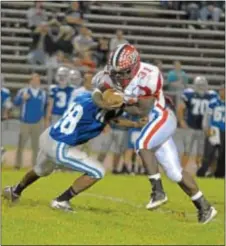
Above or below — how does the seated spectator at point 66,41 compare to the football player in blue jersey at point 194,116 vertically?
above

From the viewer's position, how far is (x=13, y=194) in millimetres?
8062

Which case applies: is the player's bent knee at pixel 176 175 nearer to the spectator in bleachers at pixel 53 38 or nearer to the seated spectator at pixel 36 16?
the spectator in bleachers at pixel 53 38

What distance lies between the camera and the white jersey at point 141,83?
7551 mm

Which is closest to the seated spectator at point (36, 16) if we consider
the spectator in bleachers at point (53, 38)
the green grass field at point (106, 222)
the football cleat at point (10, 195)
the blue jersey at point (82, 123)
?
the spectator in bleachers at point (53, 38)

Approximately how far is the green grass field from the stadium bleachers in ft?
28.2

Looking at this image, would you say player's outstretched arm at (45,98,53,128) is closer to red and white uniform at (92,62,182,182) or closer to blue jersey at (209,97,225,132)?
blue jersey at (209,97,225,132)

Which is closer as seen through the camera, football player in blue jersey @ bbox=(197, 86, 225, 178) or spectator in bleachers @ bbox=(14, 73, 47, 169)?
spectator in bleachers @ bbox=(14, 73, 47, 169)

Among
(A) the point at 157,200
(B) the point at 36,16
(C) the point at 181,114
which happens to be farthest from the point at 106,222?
(B) the point at 36,16

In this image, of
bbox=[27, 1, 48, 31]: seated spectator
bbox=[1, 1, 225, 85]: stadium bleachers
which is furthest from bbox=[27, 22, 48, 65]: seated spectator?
bbox=[1, 1, 225, 85]: stadium bleachers

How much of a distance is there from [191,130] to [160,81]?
7.09 m

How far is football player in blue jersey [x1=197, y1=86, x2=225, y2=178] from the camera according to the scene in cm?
1397

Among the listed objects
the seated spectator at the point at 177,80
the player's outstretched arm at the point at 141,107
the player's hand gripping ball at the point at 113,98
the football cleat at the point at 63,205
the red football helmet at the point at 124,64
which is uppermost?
the red football helmet at the point at 124,64

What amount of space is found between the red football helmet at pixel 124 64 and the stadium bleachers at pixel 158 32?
35.6 feet

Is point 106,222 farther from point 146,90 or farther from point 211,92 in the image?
point 211,92
